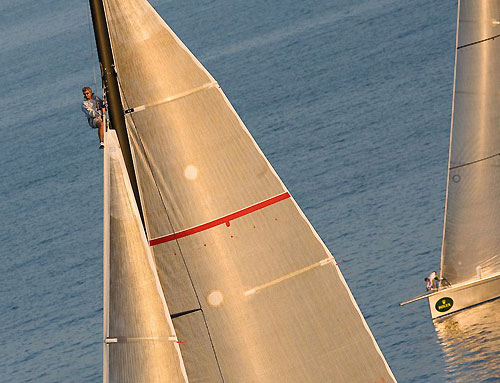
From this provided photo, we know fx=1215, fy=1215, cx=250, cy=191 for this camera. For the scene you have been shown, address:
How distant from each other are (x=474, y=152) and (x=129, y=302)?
62.8 feet

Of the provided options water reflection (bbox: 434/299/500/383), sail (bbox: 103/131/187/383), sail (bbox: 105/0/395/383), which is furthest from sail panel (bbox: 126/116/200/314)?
water reflection (bbox: 434/299/500/383)

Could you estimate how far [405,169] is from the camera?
187 ft

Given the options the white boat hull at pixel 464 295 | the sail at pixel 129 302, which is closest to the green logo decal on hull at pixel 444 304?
the white boat hull at pixel 464 295

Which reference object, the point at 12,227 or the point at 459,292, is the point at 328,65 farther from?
the point at 459,292

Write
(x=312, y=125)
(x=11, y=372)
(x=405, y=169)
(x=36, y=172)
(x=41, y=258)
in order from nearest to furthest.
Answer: (x=11, y=372), (x=405, y=169), (x=41, y=258), (x=312, y=125), (x=36, y=172)

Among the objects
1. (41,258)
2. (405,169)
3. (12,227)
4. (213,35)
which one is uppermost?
(213,35)

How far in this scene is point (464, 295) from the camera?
3834cm

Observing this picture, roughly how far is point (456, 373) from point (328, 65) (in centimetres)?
4619

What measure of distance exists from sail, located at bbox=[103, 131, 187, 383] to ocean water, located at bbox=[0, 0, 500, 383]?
1614cm

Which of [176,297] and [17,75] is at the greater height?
[17,75]

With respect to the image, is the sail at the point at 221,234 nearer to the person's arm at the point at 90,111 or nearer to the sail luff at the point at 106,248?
the sail luff at the point at 106,248

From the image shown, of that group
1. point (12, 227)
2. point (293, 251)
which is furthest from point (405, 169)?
point (293, 251)

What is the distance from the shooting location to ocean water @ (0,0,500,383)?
44656 millimetres

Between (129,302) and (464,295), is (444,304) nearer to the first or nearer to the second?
(464,295)
